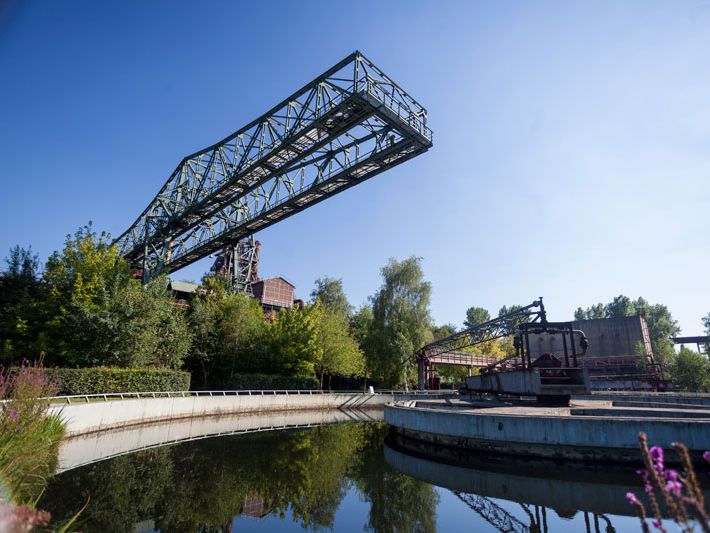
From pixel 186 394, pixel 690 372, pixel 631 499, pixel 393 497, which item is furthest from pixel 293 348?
pixel 690 372

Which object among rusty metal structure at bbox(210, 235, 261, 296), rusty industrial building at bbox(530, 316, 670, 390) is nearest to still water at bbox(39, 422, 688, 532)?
rusty metal structure at bbox(210, 235, 261, 296)

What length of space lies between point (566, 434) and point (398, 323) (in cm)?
2821

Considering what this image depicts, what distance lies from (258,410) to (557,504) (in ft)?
75.2

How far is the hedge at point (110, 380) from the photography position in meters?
20.4

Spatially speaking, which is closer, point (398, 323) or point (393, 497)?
point (393, 497)

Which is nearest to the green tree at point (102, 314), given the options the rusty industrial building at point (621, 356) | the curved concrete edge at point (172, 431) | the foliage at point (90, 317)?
the foliage at point (90, 317)

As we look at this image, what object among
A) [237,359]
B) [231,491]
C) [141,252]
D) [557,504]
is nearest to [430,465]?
[557,504]

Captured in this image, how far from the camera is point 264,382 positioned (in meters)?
32.8

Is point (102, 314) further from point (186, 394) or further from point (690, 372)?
point (690, 372)

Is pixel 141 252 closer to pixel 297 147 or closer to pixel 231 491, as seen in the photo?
pixel 297 147

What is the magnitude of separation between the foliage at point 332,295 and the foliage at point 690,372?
37945mm

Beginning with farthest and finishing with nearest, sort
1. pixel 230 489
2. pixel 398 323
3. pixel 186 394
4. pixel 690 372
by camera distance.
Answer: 1. pixel 690 372
2. pixel 398 323
3. pixel 186 394
4. pixel 230 489

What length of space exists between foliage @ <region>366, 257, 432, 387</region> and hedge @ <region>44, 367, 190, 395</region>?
20453 millimetres

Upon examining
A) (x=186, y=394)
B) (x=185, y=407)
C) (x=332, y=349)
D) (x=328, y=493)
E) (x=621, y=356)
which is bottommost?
(x=328, y=493)
